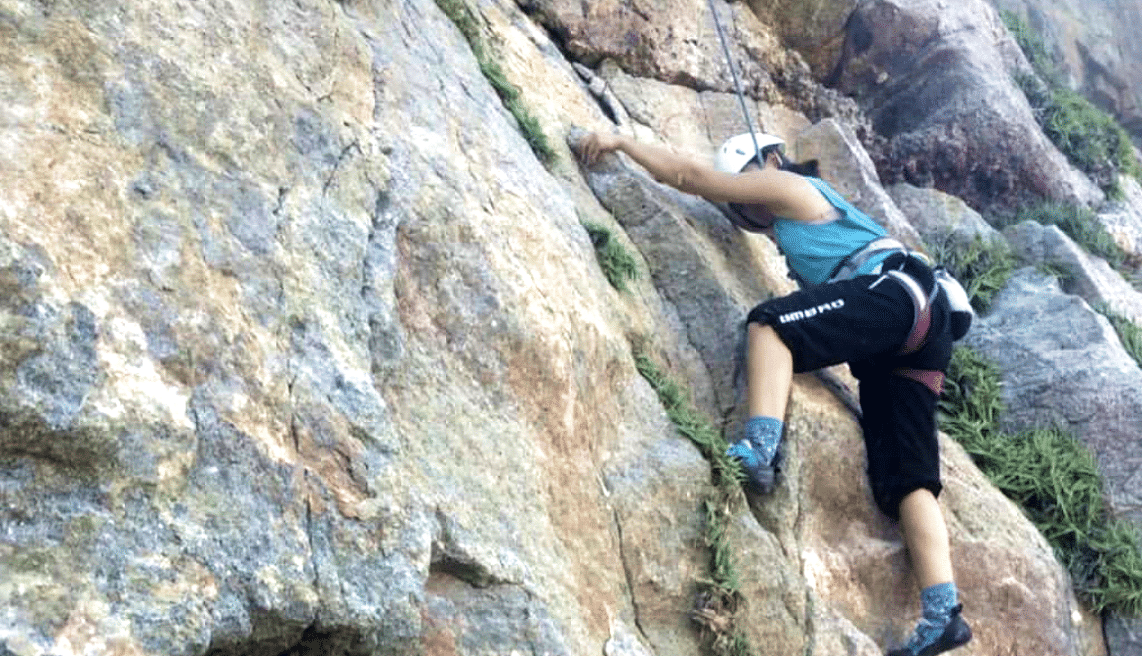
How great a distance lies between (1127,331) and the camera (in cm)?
951

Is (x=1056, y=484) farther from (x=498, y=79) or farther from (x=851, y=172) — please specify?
(x=498, y=79)

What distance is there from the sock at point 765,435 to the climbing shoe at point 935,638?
1.17m

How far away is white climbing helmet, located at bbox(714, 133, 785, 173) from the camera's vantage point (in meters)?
7.66

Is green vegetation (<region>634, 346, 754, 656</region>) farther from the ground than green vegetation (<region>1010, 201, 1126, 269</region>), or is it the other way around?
green vegetation (<region>634, 346, 754, 656</region>)

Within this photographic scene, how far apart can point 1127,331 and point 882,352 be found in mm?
3902

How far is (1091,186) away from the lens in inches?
496

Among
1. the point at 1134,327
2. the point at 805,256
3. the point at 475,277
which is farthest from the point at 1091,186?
the point at 475,277

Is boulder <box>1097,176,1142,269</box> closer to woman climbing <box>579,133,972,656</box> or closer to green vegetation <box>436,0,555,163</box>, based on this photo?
woman climbing <box>579,133,972,656</box>

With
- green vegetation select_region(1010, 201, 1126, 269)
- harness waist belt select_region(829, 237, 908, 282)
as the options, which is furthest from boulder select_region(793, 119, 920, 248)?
harness waist belt select_region(829, 237, 908, 282)

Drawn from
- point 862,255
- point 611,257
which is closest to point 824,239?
point 862,255

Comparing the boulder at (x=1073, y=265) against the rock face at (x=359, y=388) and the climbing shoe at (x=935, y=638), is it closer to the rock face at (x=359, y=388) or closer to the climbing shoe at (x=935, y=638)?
the rock face at (x=359, y=388)

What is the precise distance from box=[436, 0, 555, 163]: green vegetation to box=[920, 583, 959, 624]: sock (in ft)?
10.8

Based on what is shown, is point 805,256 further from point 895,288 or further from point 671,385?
point 671,385

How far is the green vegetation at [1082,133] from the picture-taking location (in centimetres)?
1288
